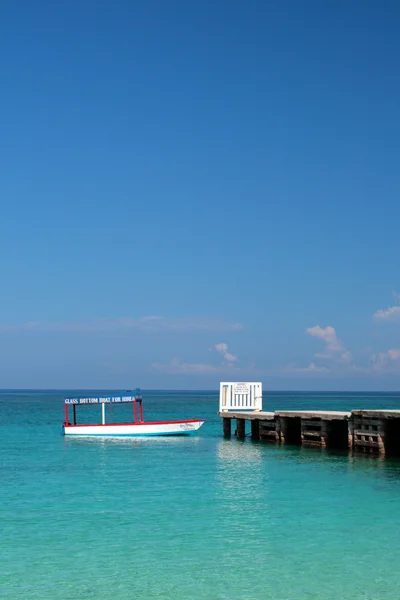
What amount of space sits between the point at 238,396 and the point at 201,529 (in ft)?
96.2

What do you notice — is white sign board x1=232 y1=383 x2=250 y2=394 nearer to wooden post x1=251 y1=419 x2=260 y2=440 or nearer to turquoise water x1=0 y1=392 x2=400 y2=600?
wooden post x1=251 y1=419 x2=260 y2=440

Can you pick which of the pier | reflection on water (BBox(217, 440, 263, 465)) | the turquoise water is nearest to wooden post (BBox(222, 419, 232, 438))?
the pier

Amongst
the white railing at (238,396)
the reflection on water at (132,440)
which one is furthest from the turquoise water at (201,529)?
the white railing at (238,396)

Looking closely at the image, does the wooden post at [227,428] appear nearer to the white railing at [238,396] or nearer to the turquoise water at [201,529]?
the white railing at [238,396]

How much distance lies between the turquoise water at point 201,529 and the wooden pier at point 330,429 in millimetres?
2043

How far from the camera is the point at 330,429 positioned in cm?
4191

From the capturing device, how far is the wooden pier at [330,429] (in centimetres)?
3738

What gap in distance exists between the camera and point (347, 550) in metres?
17.9

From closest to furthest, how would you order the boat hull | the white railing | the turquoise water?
the turquoise water < the white railing < the boat hull

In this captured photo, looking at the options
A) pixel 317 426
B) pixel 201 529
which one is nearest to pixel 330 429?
pixel 317 426

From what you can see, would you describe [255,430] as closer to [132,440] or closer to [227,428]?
[227,428]

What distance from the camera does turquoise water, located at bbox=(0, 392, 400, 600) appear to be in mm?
15211

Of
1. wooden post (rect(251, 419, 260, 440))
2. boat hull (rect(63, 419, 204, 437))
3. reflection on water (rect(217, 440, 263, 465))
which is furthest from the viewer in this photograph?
boat hull (rect(63, 419, 204, 437))

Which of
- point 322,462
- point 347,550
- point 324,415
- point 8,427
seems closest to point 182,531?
point 347,550
